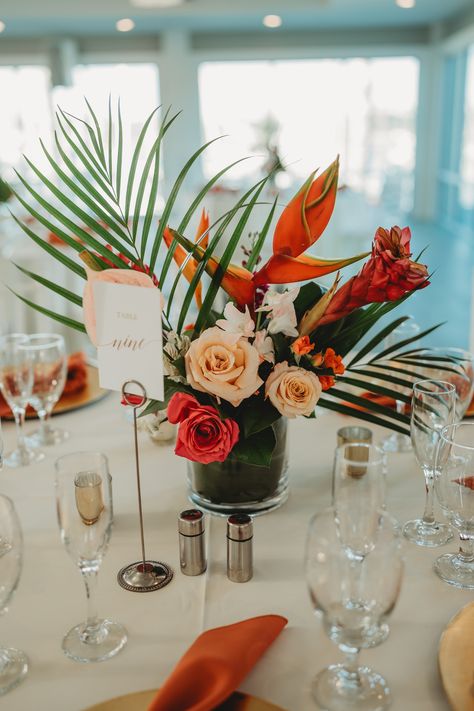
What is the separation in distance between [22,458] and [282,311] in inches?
26.9

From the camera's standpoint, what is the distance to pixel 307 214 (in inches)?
36.1

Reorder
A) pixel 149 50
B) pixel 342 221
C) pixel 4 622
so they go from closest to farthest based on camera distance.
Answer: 1. pixel 4 622
2. pixel 342 221
3. pixel 149 50

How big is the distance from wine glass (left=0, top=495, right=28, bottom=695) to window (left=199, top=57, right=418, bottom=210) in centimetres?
991

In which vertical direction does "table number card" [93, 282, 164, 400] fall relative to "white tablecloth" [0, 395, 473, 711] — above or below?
above

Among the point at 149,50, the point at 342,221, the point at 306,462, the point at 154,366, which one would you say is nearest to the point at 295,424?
the point at 306,462

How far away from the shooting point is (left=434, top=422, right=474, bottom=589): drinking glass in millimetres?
880

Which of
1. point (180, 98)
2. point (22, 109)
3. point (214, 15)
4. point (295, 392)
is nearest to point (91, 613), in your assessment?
point (295, 392)

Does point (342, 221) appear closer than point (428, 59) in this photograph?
Yes

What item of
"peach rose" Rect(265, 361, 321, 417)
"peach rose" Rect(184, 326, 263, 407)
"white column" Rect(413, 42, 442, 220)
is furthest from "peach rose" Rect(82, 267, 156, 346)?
"white column" Rect(413, 42, 442, 220)

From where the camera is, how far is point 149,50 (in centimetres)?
999

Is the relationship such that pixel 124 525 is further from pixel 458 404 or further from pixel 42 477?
pixel 458 404

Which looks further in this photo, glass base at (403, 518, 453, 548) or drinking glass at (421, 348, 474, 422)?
drinking glass at (421, 348, 474, 422)

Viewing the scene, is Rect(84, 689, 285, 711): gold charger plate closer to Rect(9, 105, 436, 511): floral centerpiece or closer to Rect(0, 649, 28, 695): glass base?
Rect(0, 649, 28, 695): glass base

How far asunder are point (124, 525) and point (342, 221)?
169 inches
